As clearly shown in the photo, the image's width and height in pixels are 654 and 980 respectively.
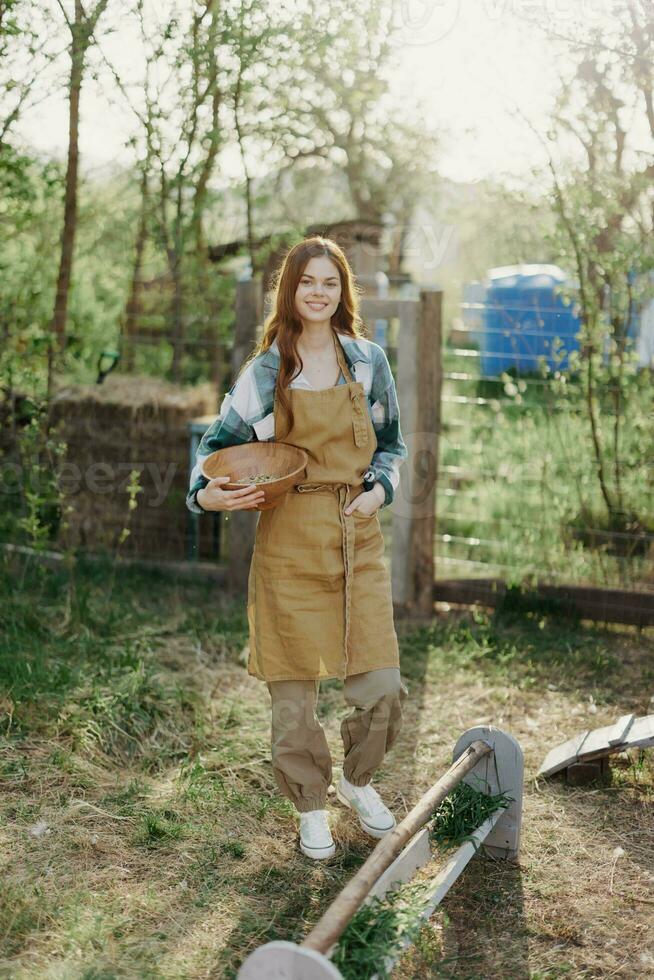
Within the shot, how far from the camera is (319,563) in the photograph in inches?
117

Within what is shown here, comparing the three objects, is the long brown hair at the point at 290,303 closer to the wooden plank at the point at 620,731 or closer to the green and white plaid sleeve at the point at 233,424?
the green and white plaid sleeve at the point at 233,424

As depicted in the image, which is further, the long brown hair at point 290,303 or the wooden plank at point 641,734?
the wooden plank at point 641,734

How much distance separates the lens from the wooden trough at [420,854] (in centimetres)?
195

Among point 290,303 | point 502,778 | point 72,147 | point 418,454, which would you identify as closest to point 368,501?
point 290,303

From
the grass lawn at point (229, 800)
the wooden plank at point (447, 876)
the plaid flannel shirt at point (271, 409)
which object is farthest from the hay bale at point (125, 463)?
the wooden plank at point (447, 876)

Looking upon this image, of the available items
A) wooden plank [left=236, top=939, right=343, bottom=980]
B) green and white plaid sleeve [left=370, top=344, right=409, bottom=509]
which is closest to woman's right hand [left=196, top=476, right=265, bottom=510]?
green and white plaid sleeve [left=370, top=344, right=409, bottom=509]

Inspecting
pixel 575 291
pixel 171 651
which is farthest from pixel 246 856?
pixel 575 291

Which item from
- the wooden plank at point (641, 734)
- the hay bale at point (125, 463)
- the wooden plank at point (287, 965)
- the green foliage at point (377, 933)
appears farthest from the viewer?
the hay bale at point (125, 463)

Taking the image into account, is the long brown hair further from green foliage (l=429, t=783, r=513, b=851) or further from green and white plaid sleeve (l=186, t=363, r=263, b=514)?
green foliage (l=429, t=783, r=513, b=851)

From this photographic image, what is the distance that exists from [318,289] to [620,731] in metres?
1.76

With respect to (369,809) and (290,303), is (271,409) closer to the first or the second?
(290,303)

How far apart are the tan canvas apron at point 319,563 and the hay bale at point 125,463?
9.21 feet

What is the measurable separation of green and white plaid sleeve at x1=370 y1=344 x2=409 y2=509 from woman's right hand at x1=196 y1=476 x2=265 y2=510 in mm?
448

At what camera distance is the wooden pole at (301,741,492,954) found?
2.03m
